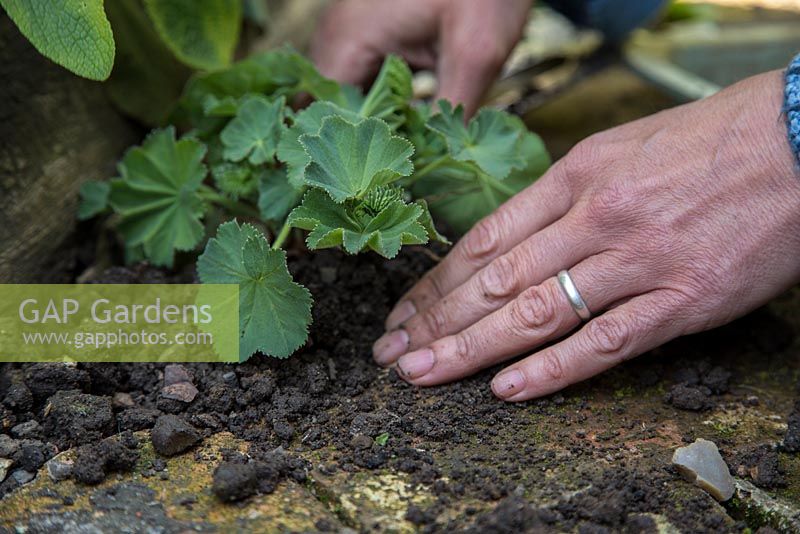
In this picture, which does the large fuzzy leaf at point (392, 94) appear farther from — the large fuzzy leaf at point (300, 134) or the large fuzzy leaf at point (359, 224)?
the large fuzzy leaf at point (359, 224)

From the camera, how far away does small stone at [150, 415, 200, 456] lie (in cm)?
136

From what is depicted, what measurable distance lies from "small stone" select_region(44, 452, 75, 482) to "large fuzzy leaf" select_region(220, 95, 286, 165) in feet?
2.25

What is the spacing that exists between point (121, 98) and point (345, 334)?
3.55 feet

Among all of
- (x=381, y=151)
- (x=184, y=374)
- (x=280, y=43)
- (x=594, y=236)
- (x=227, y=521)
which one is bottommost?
(x=227, y=521)

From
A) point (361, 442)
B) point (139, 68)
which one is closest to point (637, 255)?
point (361, 442)

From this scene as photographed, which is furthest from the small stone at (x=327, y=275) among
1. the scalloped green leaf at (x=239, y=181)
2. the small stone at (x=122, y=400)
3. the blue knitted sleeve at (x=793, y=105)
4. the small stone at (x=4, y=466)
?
the blue knitted sleeve at (x=793, y=105)

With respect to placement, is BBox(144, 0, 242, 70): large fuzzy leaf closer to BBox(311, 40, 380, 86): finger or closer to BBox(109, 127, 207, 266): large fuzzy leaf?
BBox(311, 40, 380, 86): finger

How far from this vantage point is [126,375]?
5.16 feet

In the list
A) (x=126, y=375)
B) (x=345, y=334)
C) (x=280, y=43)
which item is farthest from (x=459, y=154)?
(x=280, y=43)

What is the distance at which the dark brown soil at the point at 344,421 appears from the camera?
1.26 meters

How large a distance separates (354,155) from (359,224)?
128mm

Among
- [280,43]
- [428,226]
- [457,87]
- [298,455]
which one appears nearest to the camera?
[298,455]

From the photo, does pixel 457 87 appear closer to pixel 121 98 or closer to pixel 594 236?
pixel 594 236

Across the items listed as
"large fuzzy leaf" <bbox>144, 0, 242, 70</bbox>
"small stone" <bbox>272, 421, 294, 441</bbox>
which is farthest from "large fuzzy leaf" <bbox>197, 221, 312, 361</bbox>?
"large fuzzy leaf" <bbox>144, 0, 242, 70</bbox>
